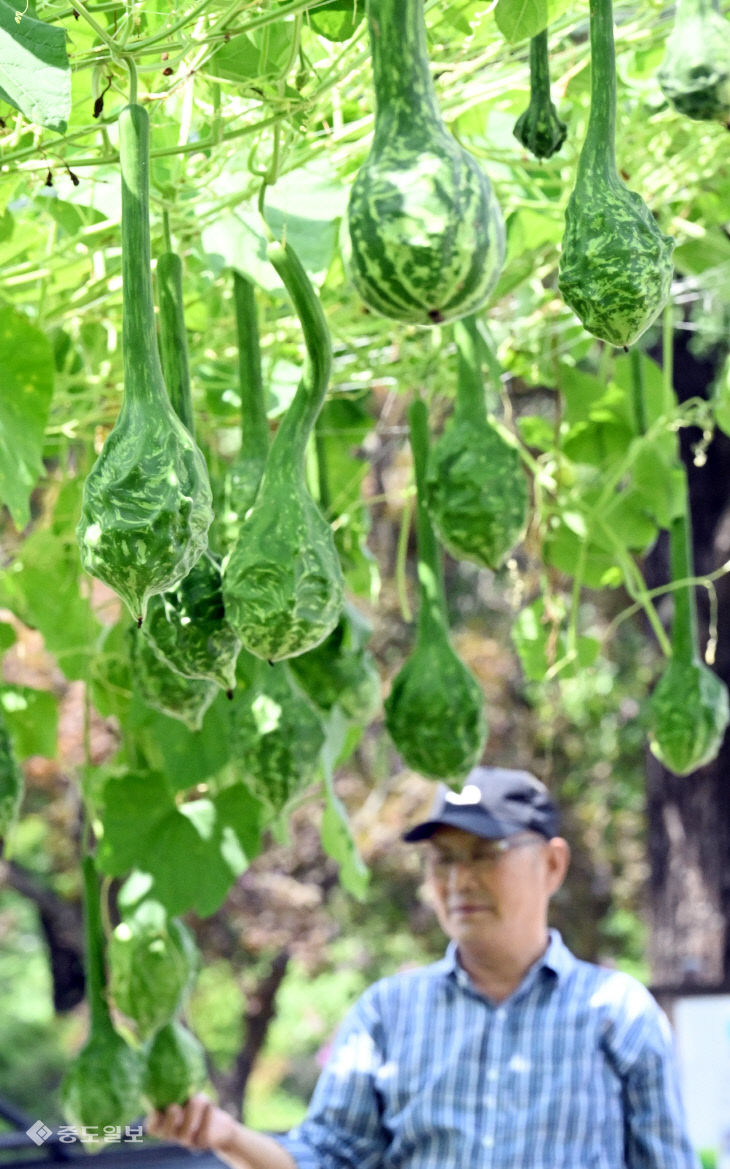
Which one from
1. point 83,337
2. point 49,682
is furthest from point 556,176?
point 49,682

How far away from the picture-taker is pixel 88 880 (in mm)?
1807

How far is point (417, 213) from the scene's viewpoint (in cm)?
77

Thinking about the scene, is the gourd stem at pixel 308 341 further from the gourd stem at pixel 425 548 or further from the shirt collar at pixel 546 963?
the shirt collar at pixel 546 963

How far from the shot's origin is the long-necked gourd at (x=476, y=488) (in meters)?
1.23

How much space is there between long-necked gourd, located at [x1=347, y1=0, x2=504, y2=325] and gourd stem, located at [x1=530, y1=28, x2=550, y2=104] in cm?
21

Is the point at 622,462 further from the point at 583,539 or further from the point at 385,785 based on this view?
the point at 385,785

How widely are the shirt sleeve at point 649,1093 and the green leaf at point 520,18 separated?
2.04 meters

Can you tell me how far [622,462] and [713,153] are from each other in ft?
1.30

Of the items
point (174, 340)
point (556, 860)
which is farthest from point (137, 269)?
point (556, 860)

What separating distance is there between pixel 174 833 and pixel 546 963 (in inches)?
46.0

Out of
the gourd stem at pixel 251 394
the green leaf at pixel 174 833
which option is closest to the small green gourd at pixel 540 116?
the gourd stem at pixel 251 394

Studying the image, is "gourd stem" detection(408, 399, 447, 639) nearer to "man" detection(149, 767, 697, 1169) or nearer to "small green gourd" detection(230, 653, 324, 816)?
"small green gourd" detection(230, 653, 324, 816)

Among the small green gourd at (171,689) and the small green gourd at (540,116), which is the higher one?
the small green gourd at (540,116)

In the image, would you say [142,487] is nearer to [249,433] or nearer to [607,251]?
[607,251]
